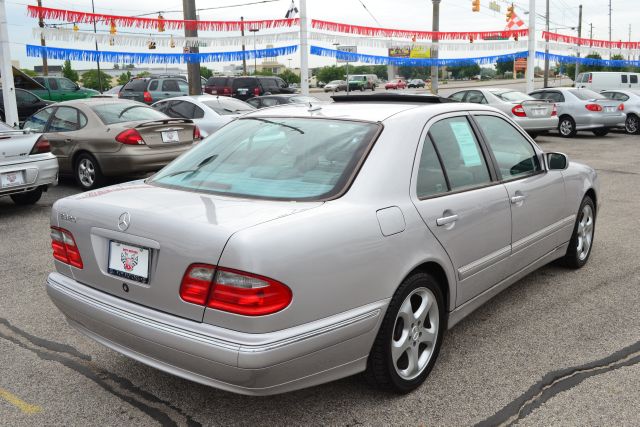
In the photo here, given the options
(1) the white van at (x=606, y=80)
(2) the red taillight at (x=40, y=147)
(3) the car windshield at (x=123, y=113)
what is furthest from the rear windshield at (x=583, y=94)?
(2) the red taillight at (x=40, y=147)

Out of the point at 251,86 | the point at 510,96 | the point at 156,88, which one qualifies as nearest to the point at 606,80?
the point at 510,96

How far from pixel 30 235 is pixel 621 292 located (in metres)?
5.91

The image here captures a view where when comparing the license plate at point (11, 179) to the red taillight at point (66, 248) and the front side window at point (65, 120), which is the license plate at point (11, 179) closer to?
the front side window at point (65, 120)

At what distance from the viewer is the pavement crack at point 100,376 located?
3062 millimetres

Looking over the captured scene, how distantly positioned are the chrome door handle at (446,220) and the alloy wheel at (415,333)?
0.36m

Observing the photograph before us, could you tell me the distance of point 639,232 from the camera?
6.69 metres

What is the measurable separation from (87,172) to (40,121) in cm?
157

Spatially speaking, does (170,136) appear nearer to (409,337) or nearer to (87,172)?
(87,172)

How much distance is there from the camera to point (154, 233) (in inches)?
108

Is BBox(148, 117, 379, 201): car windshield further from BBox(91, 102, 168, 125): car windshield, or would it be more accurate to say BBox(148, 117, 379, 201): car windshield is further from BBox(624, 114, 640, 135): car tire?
BBox(624, 114, 640, 135): car tire

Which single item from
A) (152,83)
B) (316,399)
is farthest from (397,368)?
(152,83)

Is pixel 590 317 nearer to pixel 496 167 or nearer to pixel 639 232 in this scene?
pixel 496 167

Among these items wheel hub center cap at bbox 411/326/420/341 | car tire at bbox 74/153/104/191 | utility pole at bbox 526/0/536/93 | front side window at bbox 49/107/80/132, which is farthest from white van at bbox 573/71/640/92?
wheel hub center cap at bbox 411/326/420/341

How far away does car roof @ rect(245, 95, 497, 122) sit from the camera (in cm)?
354
